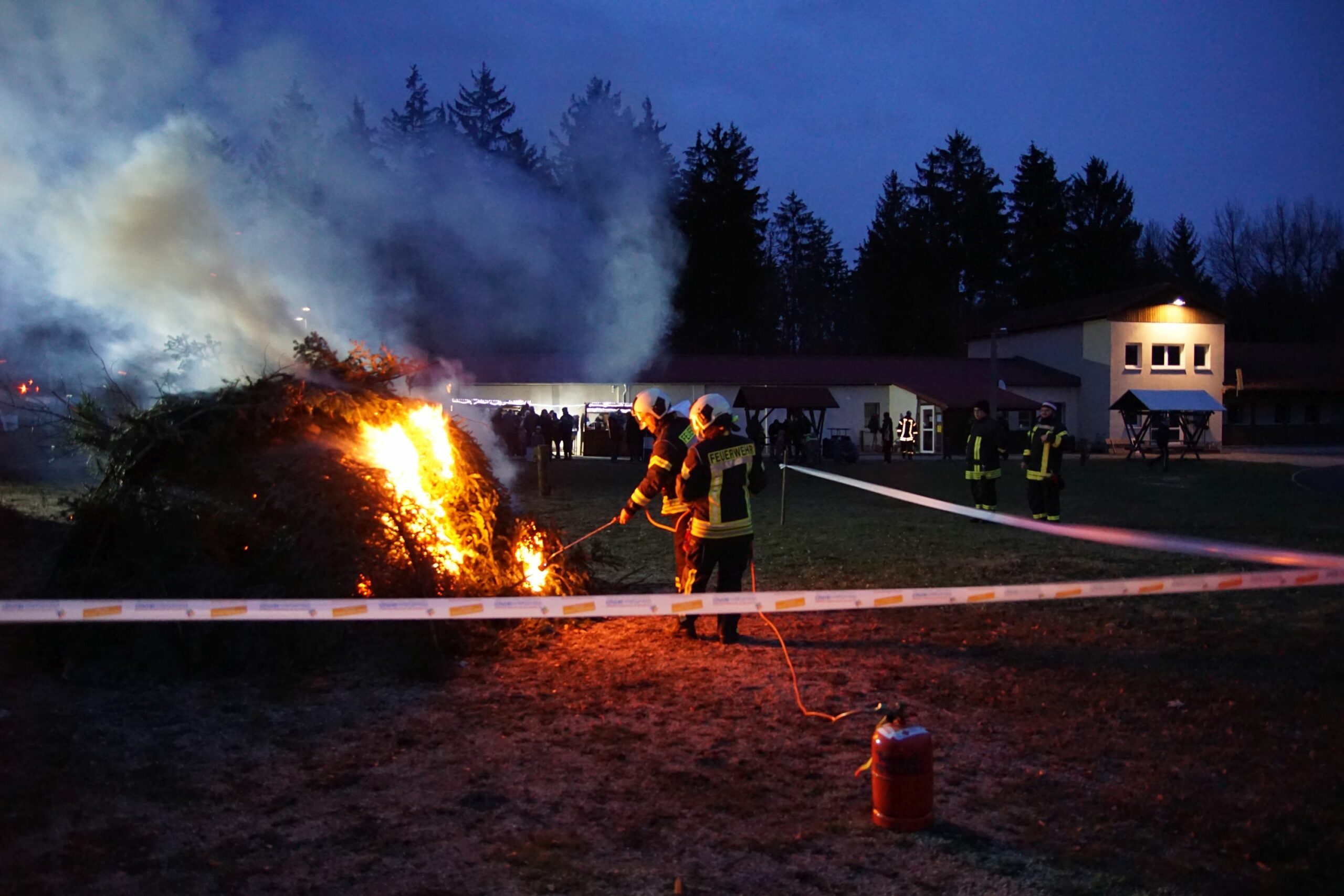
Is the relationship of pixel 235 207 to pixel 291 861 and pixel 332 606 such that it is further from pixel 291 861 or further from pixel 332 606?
pixel 291 861

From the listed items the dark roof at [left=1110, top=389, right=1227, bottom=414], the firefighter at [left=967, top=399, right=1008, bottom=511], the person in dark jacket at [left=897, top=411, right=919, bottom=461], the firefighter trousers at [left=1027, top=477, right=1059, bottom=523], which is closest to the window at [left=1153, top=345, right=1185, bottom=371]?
the dark roof at [left=1110, top=389, right=1227, bottom=414]

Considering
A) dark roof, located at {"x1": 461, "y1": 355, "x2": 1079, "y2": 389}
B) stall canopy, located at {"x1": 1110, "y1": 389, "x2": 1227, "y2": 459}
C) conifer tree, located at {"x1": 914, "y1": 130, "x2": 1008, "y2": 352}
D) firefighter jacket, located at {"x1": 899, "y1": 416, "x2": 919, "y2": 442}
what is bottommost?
firefighter jacket, located at {"x1": 899, "y1": 416, "x2": 919, "y2": 442}

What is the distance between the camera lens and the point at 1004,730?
5578mm

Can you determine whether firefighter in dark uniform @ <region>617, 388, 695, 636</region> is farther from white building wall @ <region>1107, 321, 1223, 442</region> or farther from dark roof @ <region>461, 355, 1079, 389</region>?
white building wall @ <region>1107, 321, 1223, 442</region>

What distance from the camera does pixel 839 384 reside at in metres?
42.4

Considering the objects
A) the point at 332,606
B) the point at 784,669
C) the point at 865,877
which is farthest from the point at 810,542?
the point at 865,877

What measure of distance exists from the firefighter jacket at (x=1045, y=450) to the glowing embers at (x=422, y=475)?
8532 millimetres

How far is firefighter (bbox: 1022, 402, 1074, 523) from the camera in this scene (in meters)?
13.6

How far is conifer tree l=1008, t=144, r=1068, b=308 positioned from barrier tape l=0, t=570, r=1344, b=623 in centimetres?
6536

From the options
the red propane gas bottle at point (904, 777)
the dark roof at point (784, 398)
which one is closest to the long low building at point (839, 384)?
the dark roof at point (784, 398)

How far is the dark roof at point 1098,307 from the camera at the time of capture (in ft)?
146

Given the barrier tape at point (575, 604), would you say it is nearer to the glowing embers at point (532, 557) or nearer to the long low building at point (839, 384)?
the glowing embers at point (532, 557)

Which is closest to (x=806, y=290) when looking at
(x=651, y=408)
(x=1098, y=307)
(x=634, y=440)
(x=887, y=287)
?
(x=887, y=287)

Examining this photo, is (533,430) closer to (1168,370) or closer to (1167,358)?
(1168,370)
